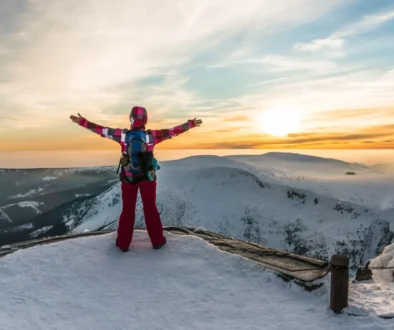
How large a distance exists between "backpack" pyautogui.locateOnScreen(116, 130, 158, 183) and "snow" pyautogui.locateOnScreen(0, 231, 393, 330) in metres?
1.80

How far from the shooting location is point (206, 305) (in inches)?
249

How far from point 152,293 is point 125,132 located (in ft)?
12.7

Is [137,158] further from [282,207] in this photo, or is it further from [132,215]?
[282,207]

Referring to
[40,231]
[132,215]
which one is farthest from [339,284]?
[40,231]

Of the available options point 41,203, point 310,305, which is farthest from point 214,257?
point 41,203

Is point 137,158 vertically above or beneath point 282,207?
above

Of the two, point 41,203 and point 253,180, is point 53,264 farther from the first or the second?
point 41,203

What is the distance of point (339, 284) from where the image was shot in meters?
6.08

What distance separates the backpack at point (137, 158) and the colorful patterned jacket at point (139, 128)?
201 millimetres

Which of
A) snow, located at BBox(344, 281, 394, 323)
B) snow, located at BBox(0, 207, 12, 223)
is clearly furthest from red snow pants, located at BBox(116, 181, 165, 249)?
snow, located at BBox(0, 207, 12, 223)

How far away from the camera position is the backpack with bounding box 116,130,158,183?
27.3ft

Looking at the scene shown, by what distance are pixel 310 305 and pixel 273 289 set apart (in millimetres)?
774

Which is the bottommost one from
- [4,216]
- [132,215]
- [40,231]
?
[4,216]

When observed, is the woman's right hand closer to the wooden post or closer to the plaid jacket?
the plaid jacket
